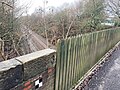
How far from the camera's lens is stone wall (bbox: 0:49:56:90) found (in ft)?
6.54

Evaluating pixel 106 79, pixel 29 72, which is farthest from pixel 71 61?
pixel 106 79

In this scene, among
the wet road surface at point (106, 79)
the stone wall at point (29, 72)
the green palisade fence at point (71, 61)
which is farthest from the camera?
the wet road surface at point (106, 79)

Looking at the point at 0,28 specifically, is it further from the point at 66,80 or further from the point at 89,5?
the point at 89,5

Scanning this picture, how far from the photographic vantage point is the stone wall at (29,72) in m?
1.99

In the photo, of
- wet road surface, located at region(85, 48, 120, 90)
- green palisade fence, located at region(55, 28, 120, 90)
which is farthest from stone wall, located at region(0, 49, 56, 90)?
wet road surface, located at region(85, 48, 120, 90)

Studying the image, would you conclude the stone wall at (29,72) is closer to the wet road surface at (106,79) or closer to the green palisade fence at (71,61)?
the green palisade fence at (71,61)

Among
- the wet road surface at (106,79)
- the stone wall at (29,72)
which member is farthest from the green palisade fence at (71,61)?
the wet road surface at (106,79)

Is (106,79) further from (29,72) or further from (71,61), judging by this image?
(29,72)

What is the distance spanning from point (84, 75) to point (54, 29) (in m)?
11.6

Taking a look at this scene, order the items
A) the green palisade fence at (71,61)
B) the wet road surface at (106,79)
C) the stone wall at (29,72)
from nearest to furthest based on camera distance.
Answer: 1. the stone wall at (29,72)
2. the green palisade fence at (71,61)
3. the wet road surface at (106,79)

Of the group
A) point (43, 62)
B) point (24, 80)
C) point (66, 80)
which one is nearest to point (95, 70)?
point (66, 80)

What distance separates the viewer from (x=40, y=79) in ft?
8.89

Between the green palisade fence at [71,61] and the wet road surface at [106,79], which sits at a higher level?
the green palisade fence at [71,61]

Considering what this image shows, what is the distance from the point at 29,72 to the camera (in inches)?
93.4
